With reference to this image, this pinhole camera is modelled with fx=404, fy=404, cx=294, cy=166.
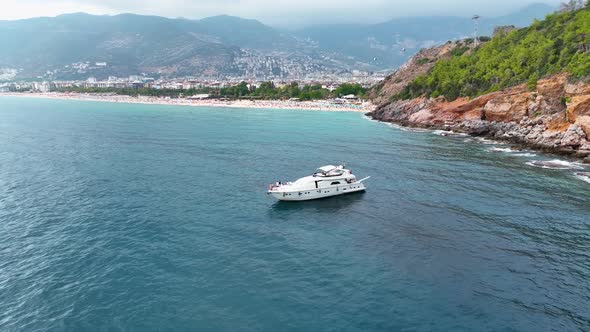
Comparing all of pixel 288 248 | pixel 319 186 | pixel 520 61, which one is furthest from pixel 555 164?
pixel 520 61

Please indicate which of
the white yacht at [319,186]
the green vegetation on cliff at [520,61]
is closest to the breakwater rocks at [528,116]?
the green vegetation on cliff at [520,61]

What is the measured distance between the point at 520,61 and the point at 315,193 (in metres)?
88.4

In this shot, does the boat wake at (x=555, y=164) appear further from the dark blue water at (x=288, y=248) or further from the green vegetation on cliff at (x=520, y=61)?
the green vegetation on cliff at (x=520, y=61)

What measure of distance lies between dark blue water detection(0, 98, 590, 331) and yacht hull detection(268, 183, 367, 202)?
1282mm

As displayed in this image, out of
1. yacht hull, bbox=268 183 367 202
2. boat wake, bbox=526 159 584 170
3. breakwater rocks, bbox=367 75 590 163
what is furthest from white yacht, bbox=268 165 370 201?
breakwater rocks, bbox=367 75 590 163

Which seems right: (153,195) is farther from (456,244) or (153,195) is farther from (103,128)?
(103,128)

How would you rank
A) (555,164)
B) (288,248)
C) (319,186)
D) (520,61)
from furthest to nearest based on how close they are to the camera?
(520,61), (555,164), (319,186), (288,248)

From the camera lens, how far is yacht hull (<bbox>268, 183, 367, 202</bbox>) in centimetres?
5275

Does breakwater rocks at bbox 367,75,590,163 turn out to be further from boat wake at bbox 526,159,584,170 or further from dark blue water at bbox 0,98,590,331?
dark blue water at bbox 0,98,590,331

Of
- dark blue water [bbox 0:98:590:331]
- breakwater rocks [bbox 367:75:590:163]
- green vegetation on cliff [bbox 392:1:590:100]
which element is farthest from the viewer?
green vegetation on cliff [bbox 392:1:590:100]

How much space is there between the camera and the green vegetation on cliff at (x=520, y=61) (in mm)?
96438

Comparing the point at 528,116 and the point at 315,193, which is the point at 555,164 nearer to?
the point at 528,116

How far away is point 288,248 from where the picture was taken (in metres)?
38.7

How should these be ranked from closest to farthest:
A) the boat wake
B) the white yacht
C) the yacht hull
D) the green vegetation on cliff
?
the yacht hull, the white yacht, the boat wake, the green vegetation on cliff
